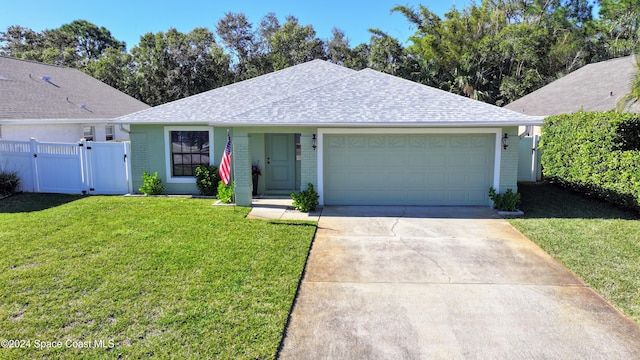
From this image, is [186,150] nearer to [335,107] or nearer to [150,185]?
[150,185]

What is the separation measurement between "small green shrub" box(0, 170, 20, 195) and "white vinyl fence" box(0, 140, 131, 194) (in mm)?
149

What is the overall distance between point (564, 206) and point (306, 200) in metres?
6.75

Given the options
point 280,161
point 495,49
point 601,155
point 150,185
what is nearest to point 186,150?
point 150,185

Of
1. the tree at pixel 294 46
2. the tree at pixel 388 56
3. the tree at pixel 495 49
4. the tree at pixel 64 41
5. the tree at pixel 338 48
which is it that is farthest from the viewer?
the tree at pixel 64 41

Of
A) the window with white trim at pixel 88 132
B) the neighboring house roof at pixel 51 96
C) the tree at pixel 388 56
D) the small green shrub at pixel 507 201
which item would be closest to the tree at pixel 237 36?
the tree at pixel 388 56

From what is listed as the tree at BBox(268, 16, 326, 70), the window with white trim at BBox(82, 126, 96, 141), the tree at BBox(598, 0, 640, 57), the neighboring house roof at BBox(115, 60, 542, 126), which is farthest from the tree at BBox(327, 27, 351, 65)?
the window with white trim at BBox(82, 126, 96, 141)

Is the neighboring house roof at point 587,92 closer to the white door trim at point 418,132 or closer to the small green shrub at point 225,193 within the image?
the white door trim at point 418,132

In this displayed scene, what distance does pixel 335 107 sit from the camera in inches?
431

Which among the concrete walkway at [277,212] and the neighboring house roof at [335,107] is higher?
the neighboring house roof at [335,107]

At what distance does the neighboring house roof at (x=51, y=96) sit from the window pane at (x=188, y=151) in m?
4.87

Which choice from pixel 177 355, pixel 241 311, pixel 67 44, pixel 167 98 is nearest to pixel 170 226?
pixel 241 311

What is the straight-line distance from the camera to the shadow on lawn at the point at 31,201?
1025 cm

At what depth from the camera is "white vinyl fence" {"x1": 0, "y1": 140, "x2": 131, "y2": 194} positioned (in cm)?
1222

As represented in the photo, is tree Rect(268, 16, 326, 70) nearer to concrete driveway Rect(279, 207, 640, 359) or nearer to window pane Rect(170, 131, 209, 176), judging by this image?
window pane Rect(170, 131, 209, 176)
